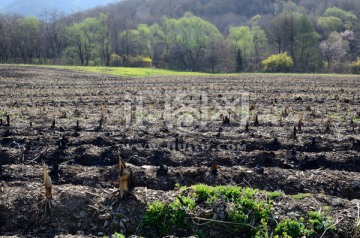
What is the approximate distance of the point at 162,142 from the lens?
11.2 m

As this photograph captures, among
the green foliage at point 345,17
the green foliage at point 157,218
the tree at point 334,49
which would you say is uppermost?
the green foliage at point 345,17

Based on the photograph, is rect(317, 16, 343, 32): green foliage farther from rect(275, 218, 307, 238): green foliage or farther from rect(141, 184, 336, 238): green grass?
rect(275, 218, 307, 238): green foliage

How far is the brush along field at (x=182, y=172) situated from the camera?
21.4 ft

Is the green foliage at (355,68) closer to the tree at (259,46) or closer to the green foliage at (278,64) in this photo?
the green foliage at (278,64)

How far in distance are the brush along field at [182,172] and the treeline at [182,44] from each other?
55011mm

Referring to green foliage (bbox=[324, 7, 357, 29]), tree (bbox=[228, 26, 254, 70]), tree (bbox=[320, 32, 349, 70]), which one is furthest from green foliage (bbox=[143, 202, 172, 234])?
green foliage (bbox=[324, 7, 357, 29])

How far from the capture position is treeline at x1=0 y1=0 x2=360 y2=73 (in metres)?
73.2

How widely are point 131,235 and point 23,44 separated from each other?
7866 cm

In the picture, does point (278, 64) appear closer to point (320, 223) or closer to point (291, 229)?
point (320, 223)

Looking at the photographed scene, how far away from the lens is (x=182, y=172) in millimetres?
8578

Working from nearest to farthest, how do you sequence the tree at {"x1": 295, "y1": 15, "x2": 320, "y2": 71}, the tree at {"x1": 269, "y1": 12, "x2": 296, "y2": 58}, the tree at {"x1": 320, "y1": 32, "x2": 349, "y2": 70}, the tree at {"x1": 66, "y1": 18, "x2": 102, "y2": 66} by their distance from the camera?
1. the tree at {"x1": 320, "y1": 32, "x2": 349, "y2": 70}
2. the tree at {"x1": 295, "y1": 15, "x2": 320, "y2": 71}
3. the tree at {"x1": 269, "y1": 12, "x2": 296, "y2": 58}
4. the tree at {"x1": 66, "y1": 18, "x2": 102, "y2": 66}

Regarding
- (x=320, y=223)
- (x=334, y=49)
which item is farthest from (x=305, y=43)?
(x=320, y=223)

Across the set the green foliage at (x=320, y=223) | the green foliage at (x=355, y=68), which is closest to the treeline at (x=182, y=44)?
the green foliage at (x=355, y=68)

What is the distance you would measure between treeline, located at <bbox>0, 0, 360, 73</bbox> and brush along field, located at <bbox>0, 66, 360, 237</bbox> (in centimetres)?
5501
